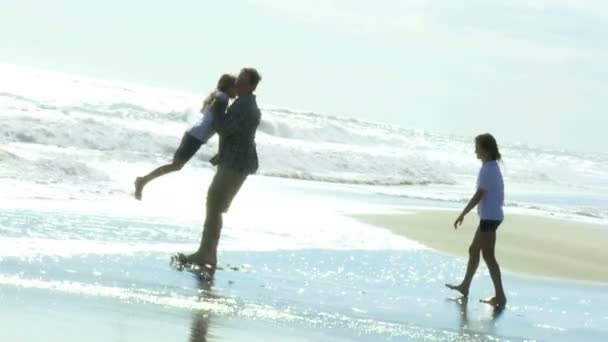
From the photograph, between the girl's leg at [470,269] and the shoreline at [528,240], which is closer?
the girl's leg at [470,269]

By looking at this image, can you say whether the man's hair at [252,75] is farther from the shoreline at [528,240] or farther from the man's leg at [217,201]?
the shoreline at [528,240]

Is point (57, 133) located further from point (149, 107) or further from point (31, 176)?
point (149, 107)

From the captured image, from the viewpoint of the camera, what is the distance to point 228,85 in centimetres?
1040

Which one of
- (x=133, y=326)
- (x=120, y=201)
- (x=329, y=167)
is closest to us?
(x=133, y=326)

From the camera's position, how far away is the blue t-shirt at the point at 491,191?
1062 centimetres

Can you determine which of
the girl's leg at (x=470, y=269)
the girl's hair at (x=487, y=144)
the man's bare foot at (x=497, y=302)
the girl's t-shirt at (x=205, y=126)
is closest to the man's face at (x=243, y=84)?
the girl's t-shirt at (x=205, y=126)

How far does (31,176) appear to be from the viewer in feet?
55.2

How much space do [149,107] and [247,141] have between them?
4231 cm

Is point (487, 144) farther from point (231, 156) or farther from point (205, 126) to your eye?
point (205, 126)

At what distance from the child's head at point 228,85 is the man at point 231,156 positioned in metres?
0.05

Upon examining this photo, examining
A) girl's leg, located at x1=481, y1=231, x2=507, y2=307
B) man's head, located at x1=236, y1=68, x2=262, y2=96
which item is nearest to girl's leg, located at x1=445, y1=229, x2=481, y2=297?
girl's leg, located at x1=481, y1=231, x2=507, y2=307

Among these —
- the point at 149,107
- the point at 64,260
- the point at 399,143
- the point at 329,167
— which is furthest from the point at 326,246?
the point at 399,143

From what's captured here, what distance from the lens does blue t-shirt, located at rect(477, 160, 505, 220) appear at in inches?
418

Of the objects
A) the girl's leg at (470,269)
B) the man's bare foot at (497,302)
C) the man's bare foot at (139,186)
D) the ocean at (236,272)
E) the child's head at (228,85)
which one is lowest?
the ocean at (236,272)
